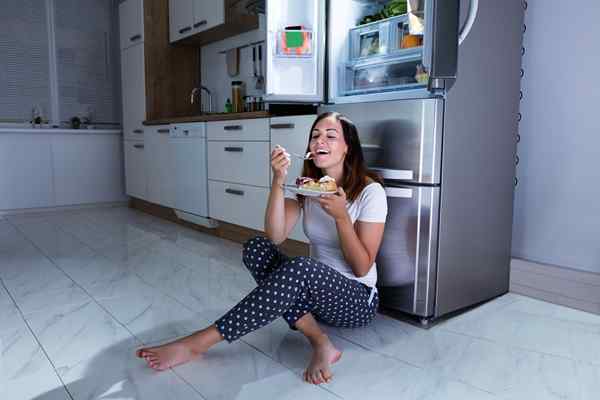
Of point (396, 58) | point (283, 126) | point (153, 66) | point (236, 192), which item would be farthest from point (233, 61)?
point (396, 58)

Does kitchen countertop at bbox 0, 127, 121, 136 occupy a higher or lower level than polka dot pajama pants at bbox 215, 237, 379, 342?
higher

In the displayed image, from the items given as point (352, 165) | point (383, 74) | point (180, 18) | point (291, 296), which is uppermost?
point (180, 18)

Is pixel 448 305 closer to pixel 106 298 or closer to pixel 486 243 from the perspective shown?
pixel 486 243

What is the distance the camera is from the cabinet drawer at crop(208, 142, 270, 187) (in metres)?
2.73

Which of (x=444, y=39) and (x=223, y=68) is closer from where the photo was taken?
(x=444, y=39)

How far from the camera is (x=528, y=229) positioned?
6.98ft

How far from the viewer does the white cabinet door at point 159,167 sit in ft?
12.4

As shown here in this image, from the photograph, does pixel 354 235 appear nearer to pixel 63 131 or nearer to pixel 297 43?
pixel 297 43

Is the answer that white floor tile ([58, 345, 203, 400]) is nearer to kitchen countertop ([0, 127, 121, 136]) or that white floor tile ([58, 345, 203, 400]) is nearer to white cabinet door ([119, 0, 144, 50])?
white cabinet door ([119, 0, 144, 50])

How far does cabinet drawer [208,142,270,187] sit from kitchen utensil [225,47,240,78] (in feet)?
2.96

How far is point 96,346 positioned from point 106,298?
50 cm

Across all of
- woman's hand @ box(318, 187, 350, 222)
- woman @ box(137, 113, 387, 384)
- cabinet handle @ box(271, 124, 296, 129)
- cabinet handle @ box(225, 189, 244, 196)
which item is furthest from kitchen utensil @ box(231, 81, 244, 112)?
woman's hand @ box(318, 187, 350, 222)

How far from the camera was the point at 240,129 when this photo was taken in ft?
9.43

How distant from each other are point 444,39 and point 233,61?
252 cm
